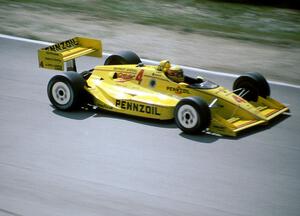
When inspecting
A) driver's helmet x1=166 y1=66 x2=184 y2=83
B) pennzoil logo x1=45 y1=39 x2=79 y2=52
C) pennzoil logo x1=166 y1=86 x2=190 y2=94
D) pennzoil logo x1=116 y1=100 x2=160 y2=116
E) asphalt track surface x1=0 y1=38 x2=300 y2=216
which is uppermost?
pennzoil logo x1=45 y1=39 x2=79 y2=52

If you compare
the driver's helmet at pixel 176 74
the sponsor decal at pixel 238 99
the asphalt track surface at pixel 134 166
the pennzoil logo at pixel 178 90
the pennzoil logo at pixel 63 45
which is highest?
the pennzoil logo at pixel 63 45

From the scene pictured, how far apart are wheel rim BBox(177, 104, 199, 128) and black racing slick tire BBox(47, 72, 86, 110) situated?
1.61m

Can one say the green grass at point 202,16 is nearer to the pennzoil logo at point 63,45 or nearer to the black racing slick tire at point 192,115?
the pennzoil logo at point 63,45

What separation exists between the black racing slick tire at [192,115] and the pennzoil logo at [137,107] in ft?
1.49

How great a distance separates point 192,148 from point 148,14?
8.83 metres

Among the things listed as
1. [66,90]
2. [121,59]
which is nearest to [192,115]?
[66,90]

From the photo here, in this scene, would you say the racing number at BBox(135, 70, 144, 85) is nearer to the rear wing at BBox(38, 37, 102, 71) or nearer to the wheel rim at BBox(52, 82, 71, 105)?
the wheel rim at BBox(52, 82, 71, 105)

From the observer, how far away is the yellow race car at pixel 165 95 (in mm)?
8914

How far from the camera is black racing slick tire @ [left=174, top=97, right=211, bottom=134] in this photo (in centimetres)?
869

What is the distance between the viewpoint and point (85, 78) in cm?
1043

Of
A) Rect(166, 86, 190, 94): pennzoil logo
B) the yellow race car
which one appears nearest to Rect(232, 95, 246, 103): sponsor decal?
the yellow race car

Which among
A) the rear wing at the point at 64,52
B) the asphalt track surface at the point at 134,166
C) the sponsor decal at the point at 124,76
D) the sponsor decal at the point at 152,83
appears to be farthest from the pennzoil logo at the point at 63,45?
the sponsor decal at the point at 152,83

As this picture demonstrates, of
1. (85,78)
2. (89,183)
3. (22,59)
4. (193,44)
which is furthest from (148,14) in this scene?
(89,183)

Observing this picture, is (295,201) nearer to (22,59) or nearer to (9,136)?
(9,136)
